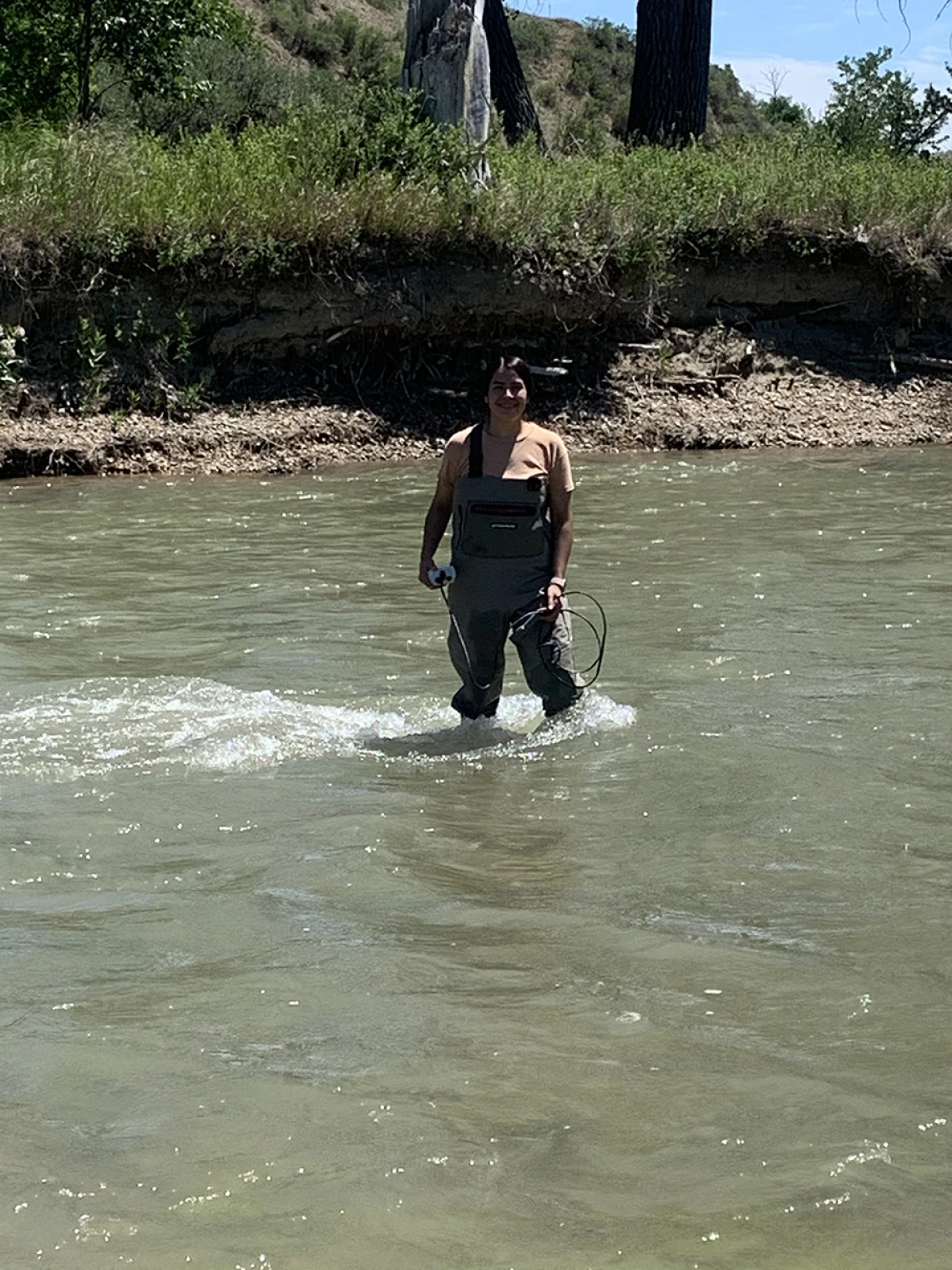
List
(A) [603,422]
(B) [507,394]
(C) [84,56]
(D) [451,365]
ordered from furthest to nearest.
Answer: (C) [84,56] < (D) [451,365] < (A) [603,422] < (B) [507,394]

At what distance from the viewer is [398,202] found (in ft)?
54.1

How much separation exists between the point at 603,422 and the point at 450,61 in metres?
4.14

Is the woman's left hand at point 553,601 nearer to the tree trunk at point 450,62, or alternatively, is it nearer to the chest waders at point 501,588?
the chest waders at point 501,588

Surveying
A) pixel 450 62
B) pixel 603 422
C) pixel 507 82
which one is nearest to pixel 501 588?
pixel 603 422

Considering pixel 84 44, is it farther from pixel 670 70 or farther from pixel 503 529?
pixel 503 529

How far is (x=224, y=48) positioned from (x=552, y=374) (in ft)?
55.6

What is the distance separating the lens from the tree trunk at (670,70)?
21.6 meters

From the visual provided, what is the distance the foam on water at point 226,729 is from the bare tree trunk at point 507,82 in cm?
1598

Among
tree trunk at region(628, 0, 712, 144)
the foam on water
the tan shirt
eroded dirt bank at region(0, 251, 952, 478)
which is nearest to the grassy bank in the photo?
eroded dirt bank at region(0, 251, 952, 478)

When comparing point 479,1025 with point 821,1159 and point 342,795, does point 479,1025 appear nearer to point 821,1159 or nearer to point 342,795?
point 821,1159

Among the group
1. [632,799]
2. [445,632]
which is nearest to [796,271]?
[445,632]

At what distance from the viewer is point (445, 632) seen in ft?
31.2

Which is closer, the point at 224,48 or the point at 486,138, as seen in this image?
the point at 486,138

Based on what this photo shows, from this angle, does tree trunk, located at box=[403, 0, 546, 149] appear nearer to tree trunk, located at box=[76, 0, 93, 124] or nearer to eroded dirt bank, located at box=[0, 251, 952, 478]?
eroded dirt bank, located at box=[0, 251, 952, 478]
